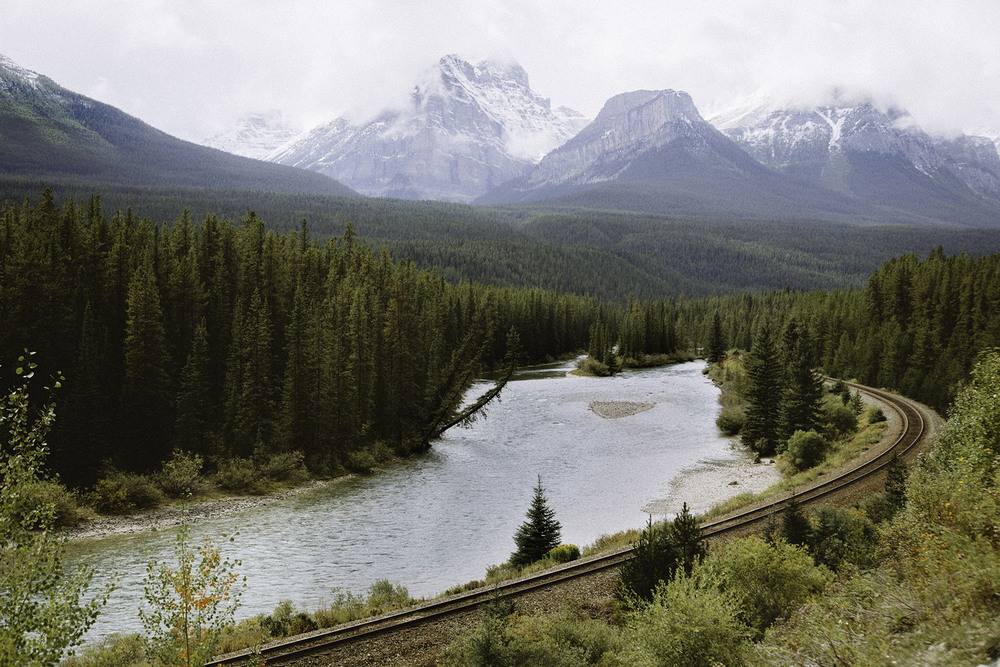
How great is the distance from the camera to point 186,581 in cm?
1409

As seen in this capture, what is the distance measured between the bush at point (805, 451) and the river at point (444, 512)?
26.9 feet

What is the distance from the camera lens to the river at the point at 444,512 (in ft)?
96.5

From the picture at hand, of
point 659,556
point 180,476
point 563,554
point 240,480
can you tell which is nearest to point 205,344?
point 180,476

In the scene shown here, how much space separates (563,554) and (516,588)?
16.0 feet

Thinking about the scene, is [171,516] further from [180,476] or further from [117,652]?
[117,652]

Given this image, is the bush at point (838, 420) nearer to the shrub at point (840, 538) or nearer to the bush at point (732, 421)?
the bush at point (732, 421)

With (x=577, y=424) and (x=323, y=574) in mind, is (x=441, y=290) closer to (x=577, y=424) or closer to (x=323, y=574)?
(x=577, y=424)

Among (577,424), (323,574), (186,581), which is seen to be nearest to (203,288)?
(323,574)

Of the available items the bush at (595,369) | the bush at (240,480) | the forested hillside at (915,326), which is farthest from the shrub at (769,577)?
the bush at (595,369)

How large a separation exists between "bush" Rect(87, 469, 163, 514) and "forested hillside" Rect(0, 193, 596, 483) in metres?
2.61

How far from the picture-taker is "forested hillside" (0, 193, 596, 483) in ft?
140

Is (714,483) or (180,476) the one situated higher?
(714,483)

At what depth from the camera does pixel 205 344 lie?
4856 centimetres

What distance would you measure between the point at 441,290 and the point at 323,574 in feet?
254
